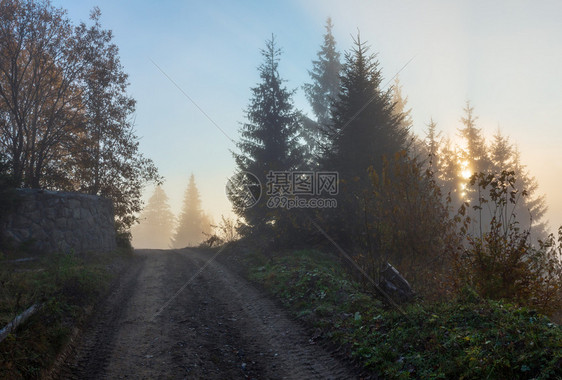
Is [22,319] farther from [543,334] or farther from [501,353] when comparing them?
[543,334]

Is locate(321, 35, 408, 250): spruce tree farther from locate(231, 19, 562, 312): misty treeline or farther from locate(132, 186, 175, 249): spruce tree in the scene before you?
locate(132, 186, 175, 249): spruce tree

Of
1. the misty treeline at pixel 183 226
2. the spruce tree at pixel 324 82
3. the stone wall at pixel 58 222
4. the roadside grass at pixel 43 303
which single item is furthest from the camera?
the spruce tree at pixel 324 82

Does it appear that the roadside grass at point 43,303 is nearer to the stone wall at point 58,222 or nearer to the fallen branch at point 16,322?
the fallen branch at point 16,322

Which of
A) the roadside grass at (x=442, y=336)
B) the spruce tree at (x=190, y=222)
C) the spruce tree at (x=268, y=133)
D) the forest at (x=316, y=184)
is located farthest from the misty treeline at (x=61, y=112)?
the spruce tree at (x=190, y=222)

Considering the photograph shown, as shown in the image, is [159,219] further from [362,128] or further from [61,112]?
[362,128]

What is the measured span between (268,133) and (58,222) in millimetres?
11797

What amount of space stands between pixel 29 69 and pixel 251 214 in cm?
1322

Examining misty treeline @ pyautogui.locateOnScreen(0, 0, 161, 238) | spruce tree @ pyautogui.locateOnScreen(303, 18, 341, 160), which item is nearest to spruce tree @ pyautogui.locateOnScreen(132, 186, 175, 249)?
spruce tree @ pyautogui.locateOnScreen(303, 18, 341, 160)

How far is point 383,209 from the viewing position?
9117mm

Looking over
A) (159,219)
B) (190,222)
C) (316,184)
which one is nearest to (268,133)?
(316,184)

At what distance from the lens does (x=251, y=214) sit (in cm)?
1919

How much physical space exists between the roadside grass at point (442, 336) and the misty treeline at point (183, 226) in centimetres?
1435

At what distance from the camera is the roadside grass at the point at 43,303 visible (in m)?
4.86

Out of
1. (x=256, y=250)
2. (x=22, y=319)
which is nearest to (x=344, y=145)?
(x=256, y=250)
